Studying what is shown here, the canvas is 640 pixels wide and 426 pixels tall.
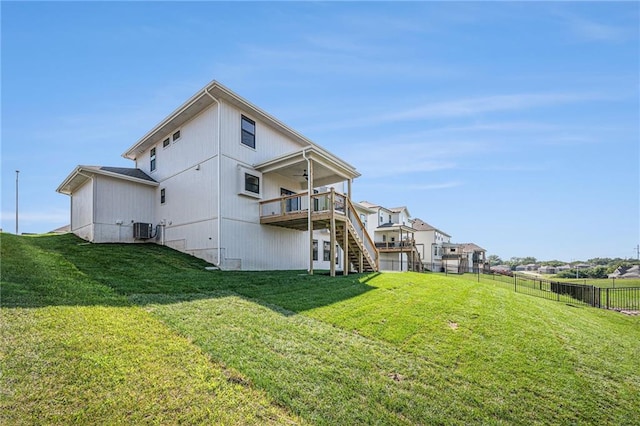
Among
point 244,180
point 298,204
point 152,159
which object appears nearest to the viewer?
point 244,180

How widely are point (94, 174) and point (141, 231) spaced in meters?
3.42

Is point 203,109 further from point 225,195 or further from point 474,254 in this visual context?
point 474,254

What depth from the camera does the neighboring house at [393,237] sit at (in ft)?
101

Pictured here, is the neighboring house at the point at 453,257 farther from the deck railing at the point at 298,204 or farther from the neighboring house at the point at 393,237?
the deck railing at the point at 298,204

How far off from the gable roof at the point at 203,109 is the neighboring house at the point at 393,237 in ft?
48.7

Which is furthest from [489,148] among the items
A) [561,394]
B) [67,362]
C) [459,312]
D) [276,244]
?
[67,362]

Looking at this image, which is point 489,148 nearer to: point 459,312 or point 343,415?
point 459,312

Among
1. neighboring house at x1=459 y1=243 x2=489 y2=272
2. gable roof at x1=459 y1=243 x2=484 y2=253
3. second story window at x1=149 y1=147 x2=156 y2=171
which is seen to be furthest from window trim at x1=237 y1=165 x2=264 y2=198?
gable roof at x1=459 y1=243 x2=484 y2=253

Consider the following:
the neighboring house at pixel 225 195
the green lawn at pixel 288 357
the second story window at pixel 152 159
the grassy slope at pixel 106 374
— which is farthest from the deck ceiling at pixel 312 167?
the grassy slope at pixel 106 374

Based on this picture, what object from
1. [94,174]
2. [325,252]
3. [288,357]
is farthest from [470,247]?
[288,357]

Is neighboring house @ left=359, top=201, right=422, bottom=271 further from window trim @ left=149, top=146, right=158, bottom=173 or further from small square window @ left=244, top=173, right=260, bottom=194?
window trim @ left=149, top=146, right=158, bottom=173

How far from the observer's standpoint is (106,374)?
11.1ft

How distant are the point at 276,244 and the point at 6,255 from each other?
380 inches

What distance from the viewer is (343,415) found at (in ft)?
11.3
